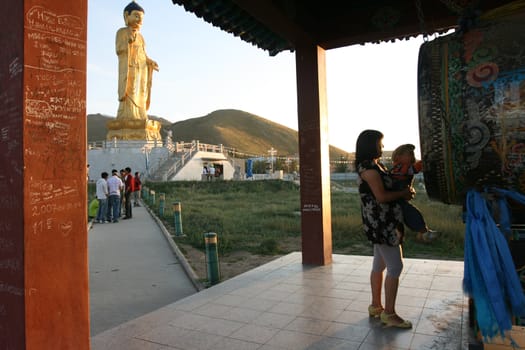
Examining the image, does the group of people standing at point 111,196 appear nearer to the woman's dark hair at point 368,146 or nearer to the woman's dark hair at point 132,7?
the woman's dark hair at point 368,146

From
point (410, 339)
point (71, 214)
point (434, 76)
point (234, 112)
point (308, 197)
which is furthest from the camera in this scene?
point (234, 112)

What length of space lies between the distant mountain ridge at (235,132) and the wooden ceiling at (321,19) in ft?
301

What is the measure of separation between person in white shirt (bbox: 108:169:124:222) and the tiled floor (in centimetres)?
914

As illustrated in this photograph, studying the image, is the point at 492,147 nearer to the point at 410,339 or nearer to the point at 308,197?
the point at 410,339

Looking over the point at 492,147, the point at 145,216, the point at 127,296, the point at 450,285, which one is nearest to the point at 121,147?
the point at 145,216

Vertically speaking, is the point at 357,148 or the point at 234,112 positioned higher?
Result: the point at 234,112

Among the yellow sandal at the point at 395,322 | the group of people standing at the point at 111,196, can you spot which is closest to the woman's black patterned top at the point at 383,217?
the yellow sandal at the point at 395,322

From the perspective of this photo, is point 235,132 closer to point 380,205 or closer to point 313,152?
point 313,152

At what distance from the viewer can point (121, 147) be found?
3150 centimetres

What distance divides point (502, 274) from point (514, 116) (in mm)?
825

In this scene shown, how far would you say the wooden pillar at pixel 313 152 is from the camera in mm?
6488

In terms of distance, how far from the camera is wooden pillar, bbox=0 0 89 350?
7.82ft

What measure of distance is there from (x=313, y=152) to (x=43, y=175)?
15.2 feet

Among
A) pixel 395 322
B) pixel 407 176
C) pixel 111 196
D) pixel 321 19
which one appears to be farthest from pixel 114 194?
pixel 407 176
